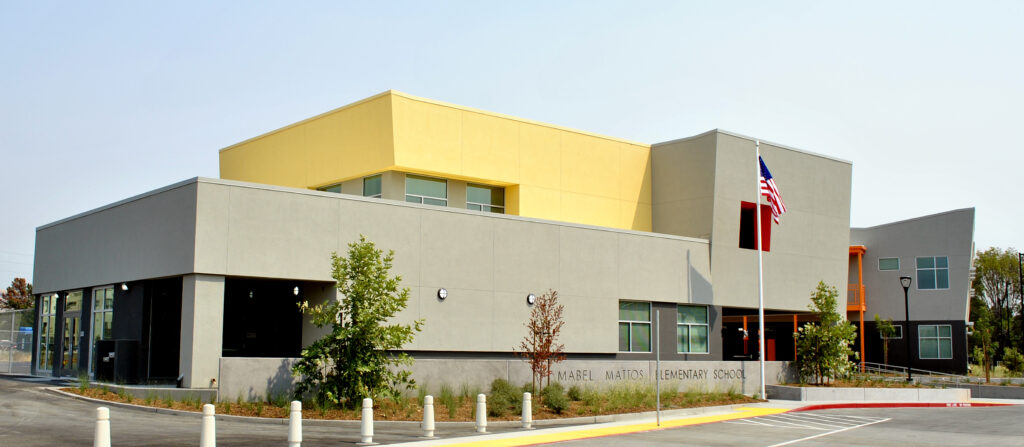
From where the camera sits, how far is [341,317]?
919 inches

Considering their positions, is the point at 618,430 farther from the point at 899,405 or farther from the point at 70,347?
the point at 70,347

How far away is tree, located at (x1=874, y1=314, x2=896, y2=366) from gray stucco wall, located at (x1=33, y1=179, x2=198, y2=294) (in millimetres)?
40525

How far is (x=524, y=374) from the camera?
28.4 meters

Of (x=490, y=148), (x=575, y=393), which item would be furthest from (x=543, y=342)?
(x=490, y=148)

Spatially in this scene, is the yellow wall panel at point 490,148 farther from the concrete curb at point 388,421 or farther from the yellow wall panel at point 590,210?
the concrete curb at point 388,421

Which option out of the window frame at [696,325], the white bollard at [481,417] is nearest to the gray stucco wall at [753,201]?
the window frame at [696,325]

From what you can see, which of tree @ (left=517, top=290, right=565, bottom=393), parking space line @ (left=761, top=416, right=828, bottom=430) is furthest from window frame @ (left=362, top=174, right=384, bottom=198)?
parking space line @ (left=761, top=416, right=828, bottom=430)

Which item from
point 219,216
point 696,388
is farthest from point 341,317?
point 696,388

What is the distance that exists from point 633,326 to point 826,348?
24.6ft

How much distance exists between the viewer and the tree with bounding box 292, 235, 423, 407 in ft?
74.5

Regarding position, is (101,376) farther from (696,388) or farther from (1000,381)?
(1000,381)

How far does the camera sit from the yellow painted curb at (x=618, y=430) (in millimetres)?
18547

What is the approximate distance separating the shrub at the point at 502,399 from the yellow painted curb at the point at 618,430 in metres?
2.93

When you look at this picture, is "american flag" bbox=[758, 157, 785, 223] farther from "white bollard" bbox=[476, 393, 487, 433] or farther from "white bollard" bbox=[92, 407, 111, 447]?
"white bollard" bbox=[92, 407, 111, 447]
